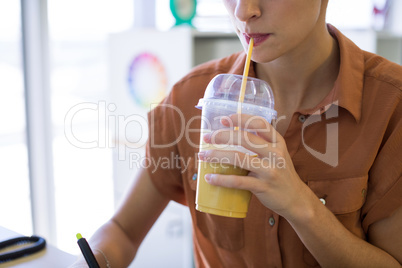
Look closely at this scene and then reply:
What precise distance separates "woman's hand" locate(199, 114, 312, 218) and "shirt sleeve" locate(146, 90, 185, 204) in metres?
0.44

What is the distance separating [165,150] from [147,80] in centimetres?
112

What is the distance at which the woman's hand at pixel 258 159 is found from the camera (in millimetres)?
775

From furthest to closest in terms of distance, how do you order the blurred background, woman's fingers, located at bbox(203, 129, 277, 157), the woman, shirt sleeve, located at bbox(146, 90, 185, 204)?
the blurred background
shirt sleeve, located at bbox(146, 90, 185, 204)
the woman
woman's fingers, located at bbox(203, 129, 277, 157)

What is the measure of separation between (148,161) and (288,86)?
0.43 meters

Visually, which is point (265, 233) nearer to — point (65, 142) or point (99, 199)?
point (65, 142)

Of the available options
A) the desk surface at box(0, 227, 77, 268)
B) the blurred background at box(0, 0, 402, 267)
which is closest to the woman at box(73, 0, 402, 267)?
the desk surface at box(0, 227, 77, 268)

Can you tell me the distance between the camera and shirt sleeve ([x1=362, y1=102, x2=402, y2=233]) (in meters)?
0.98

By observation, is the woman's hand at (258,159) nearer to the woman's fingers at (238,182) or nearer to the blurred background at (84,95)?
the woman's fingers at (238,182)

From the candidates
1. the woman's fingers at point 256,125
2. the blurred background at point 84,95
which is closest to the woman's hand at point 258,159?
the woman's fingers at point 256,125

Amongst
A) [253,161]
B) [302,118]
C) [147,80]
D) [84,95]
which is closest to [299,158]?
[302,118]

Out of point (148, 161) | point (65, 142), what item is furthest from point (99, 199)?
point (148, 161)

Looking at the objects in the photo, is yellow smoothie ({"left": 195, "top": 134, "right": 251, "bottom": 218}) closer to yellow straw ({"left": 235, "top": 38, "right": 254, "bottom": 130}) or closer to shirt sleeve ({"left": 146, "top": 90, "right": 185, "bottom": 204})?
yellow straw ({"left": 235, "top": 38, "right": 254, "bottom": 130})

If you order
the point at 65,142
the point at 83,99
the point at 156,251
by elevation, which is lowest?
the point at 156,251

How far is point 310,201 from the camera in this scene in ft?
2.84
